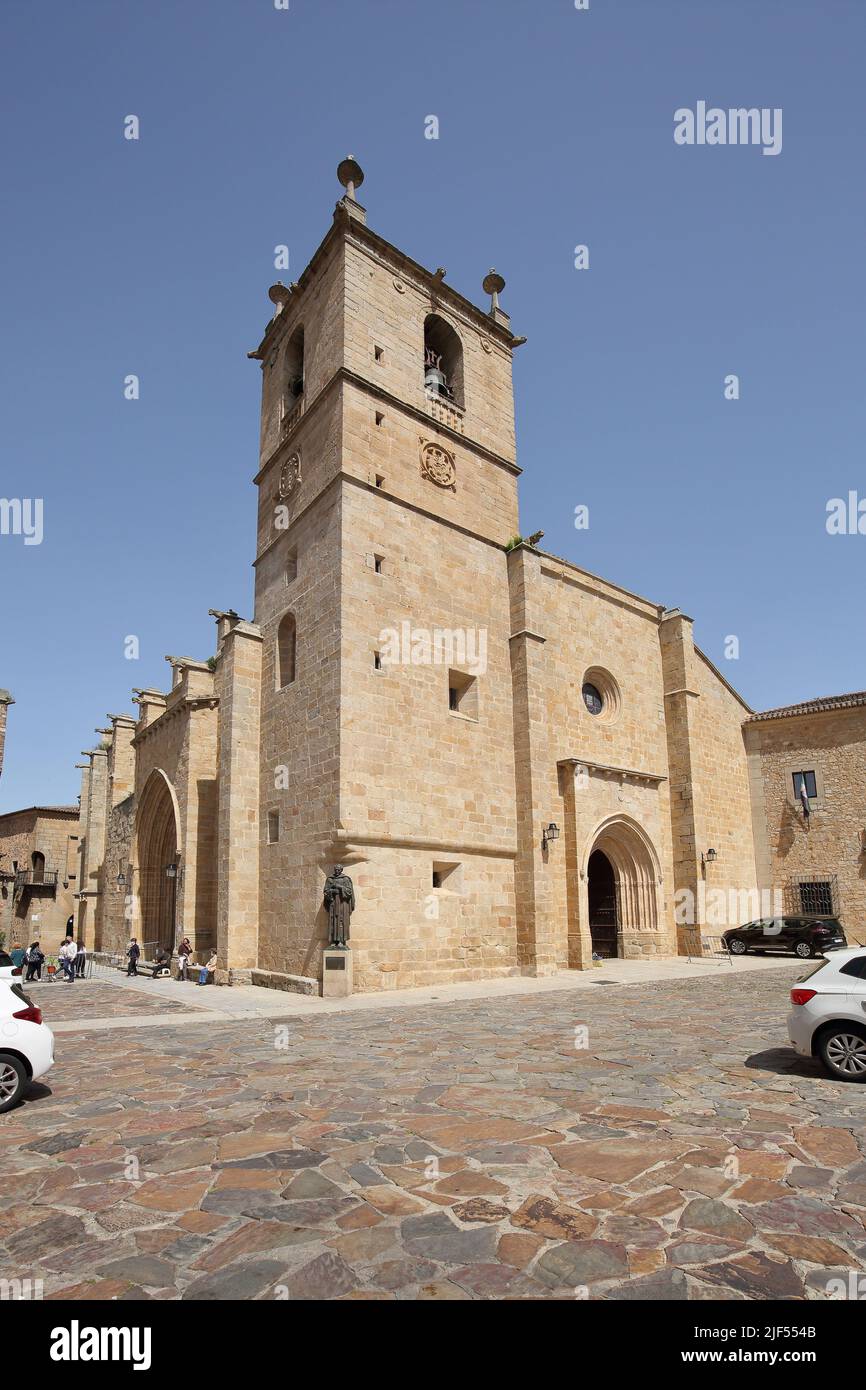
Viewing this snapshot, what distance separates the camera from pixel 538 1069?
7293mm

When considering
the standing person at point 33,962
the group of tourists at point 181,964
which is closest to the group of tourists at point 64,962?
the standing person at point 33,962

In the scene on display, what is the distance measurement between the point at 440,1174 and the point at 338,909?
9.71m

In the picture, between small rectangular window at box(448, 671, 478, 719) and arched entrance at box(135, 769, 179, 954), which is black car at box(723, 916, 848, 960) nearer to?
small rectangular window at box(448, 671, 478, 719)

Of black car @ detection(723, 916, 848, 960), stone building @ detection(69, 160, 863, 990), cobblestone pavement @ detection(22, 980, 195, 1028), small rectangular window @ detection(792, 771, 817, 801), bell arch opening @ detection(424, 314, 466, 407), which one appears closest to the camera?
cobblestone pavement @ detection(22, 980, 195, 1028)

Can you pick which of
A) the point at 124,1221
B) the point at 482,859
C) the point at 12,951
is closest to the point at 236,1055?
the point at 124,1221

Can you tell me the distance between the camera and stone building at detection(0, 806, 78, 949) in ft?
126

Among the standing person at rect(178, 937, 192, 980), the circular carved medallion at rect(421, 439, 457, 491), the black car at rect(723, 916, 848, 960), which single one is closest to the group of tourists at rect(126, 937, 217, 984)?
the standing person at rect(178, 937, 192, 980)

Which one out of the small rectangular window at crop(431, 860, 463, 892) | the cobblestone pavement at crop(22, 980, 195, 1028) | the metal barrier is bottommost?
the metal barrier

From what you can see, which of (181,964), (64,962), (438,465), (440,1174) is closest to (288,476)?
(438,465)

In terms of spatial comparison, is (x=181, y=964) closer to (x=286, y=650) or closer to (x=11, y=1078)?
(x=286, y=650)

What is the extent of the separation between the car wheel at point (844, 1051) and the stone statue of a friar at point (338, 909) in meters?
8.84

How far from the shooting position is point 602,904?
866 inches

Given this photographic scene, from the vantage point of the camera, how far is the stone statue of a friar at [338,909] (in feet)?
45.7

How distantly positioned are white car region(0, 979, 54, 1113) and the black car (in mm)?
20347
